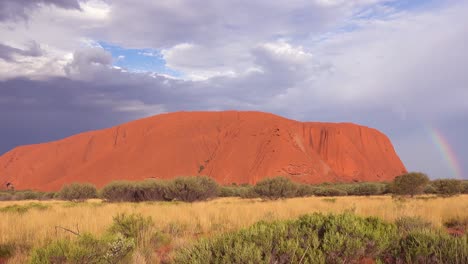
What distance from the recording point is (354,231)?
5547 millimetres

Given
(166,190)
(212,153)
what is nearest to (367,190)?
(166,190)

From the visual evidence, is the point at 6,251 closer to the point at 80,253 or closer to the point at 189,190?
the point at 80,253

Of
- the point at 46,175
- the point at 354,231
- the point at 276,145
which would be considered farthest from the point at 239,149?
the point at 354,231

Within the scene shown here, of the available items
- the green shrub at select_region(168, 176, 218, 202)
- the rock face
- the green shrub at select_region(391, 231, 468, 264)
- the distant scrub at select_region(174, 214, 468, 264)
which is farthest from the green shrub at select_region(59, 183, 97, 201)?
the green shrub at select_region(391, 231, 468, 264)

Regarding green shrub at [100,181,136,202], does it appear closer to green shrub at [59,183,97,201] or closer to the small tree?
green shrub at [59,183,97,201]

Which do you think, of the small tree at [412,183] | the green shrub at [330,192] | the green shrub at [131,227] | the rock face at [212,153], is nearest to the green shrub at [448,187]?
the small tree at [412,183]

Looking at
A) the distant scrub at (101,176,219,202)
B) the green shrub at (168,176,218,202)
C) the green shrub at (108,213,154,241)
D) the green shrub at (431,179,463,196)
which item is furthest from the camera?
the green shrub at (431,179,463,196)

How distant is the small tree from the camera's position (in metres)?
30.8

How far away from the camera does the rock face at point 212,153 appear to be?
64.4 meters

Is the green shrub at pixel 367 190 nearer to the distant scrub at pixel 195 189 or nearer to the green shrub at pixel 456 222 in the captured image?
the distant scrub at pixel 195 189

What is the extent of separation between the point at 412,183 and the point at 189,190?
19607mm

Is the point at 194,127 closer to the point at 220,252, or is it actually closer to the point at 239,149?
the point at 239,149

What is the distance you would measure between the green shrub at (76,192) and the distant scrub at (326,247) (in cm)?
3429

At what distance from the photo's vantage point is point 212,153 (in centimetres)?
7012
